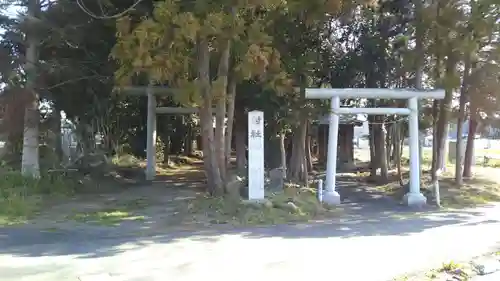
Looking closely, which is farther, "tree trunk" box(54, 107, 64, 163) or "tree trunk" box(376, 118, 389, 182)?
"tree trunk" box(376, 118, 389, 182)

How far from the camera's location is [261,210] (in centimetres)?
1171

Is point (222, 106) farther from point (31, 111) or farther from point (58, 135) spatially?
point (58, 135)

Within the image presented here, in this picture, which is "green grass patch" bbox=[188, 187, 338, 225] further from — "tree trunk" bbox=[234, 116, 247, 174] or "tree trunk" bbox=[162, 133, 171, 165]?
"tree trunk" bbox=[162, 133, 171, 165]

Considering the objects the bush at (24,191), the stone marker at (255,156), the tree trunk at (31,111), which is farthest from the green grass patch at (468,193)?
the tree trunk at (31,111)

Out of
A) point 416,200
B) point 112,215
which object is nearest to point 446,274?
point 112,215

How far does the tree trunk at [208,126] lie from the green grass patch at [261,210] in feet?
2.29

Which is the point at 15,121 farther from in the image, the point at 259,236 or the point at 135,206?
the point at 259,236

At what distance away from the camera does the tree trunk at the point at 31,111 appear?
46.8 ft

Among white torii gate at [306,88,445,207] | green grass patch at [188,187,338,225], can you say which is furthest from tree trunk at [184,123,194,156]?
green grass patch at [188,187,338,225]

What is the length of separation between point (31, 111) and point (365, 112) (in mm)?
8815

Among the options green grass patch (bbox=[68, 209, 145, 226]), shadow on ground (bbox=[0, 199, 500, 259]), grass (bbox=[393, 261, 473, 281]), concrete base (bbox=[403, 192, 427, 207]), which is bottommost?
grass (bbox=[393, 261, 473, 281])

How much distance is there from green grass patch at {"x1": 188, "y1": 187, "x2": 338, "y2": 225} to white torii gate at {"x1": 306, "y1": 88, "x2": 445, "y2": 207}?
1196 millimetres

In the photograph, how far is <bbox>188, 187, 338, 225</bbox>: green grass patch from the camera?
37.1 feet

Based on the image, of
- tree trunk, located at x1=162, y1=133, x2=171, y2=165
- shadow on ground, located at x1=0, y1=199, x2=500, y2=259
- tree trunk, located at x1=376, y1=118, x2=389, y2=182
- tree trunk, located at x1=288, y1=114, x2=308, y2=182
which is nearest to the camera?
shadow on ground, located at x1=0, y1=199, x2=500, y2=259
